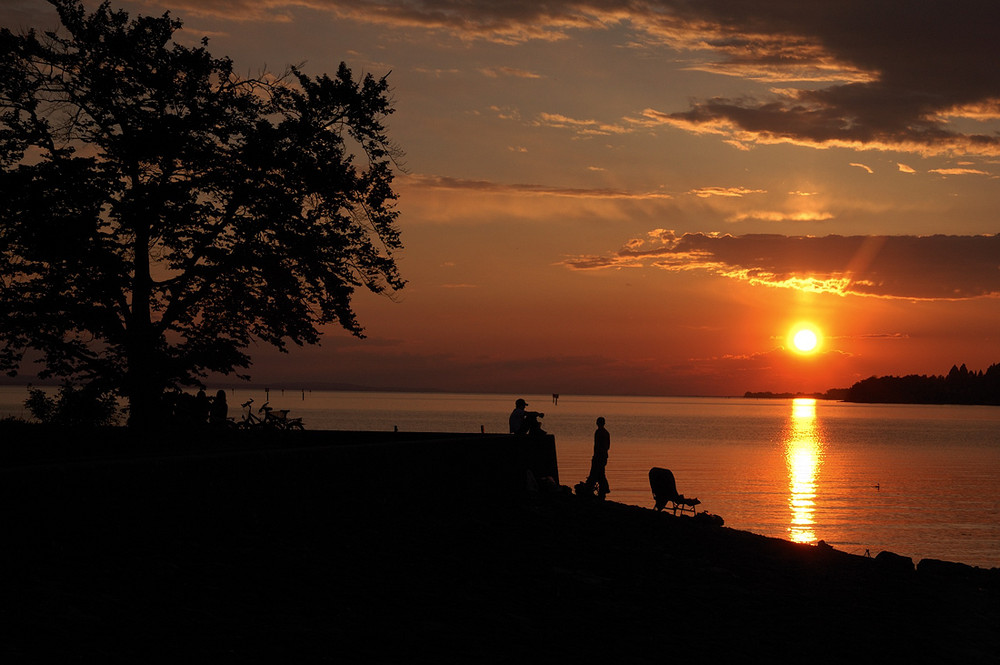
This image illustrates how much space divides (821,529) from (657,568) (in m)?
26.6

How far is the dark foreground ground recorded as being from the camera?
8250 millimetres

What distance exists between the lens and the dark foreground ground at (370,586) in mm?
8250

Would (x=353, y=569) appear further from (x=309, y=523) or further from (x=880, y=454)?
(x=880, y=454)

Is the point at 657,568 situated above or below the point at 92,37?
below

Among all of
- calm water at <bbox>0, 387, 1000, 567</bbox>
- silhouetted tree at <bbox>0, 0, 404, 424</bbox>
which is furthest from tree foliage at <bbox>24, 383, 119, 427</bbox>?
calm water at <bbox>0, 387, 1000, 567</bbox>

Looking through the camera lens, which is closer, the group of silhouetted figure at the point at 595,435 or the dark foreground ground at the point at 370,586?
the dark foreground ground at the point at 370,586

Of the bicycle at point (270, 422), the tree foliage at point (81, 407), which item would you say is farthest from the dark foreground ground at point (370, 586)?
the tree foliage at point (81, 407)

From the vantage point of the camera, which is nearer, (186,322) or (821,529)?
(186,322)

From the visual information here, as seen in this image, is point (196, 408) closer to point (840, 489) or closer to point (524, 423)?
point (524, 423)

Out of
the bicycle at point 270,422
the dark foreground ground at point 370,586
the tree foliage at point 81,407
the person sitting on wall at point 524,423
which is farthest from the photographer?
the tree foliage at point 81,407

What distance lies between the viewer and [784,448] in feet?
331

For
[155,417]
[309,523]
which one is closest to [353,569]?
[309,523]

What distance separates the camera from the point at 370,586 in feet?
34.4

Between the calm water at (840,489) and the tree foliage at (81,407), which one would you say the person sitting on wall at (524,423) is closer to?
the tree foliage at (81,407)
